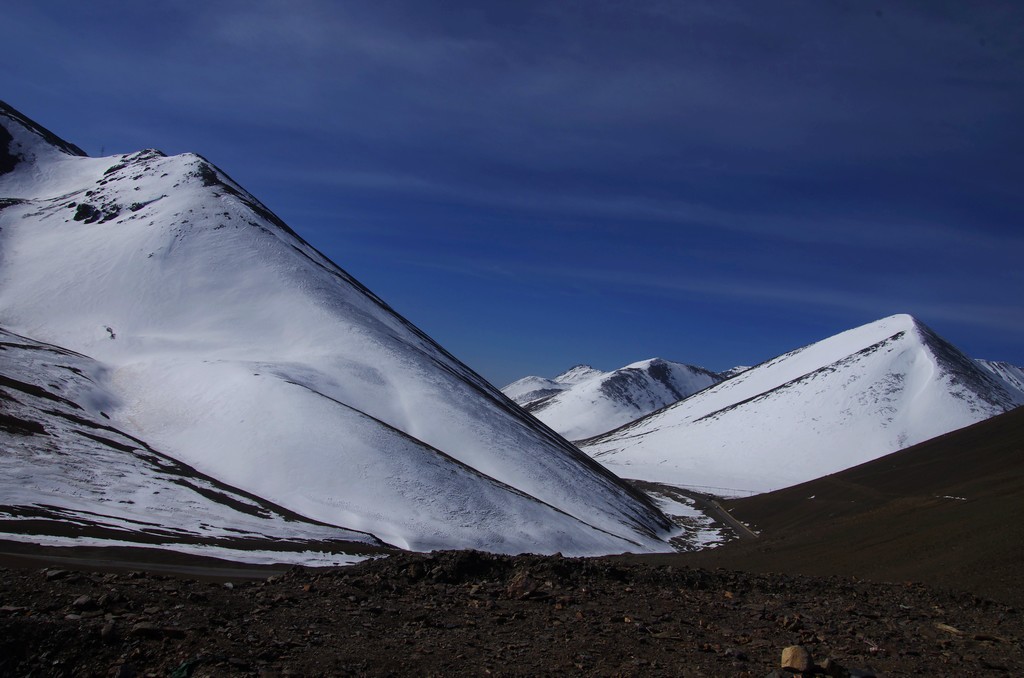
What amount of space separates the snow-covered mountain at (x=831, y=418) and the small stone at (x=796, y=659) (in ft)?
409

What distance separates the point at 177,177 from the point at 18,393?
9744 cm

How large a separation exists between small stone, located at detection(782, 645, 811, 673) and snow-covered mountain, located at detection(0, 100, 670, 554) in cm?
4784

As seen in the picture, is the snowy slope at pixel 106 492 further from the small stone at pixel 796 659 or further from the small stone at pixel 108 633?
the small stone at pixel 796 659

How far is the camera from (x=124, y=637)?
9.91 meters

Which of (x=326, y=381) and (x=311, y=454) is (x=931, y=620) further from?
(x=326, y=381)

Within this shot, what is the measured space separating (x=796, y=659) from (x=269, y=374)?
80.7 m

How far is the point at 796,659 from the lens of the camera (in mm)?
10633

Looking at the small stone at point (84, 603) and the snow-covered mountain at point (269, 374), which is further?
the snow-covered mountain at point (269, 374)

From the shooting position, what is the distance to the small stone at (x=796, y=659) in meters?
10.5

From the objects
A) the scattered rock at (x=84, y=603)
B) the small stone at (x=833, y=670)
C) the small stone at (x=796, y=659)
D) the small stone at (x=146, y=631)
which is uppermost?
the scattered rock at (x=84, y=603)

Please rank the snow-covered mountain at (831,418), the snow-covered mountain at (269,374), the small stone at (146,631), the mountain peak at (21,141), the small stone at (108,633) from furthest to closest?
1. the mountain peak at (21,141)
2. the snow-covered mountain at (831,418)
3. the snow-covered mountain at (269,374)
4. the small stone at (146,631)
5. the small stone at (108,633)

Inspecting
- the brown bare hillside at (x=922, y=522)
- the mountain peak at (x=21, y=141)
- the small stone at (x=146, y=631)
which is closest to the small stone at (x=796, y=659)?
the small stone at (x=146, y=631)

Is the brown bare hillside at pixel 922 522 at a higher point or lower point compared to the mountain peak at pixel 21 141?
lower

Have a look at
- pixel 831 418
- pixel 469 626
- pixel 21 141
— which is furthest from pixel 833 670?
pixel 21 141
